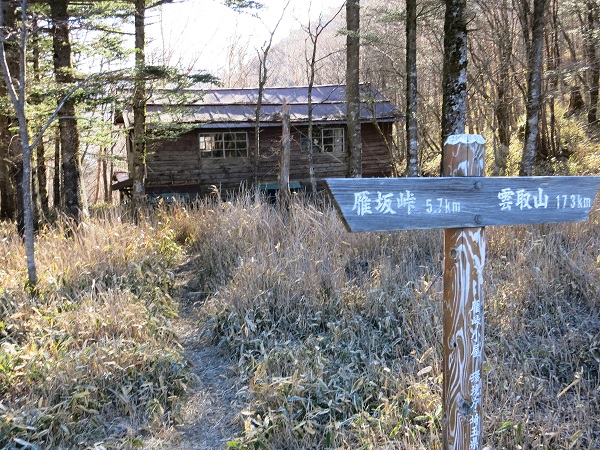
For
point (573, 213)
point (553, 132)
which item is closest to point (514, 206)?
point (573, 213)

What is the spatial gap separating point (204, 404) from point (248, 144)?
13224mm

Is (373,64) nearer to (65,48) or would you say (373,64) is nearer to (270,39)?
(270,39)

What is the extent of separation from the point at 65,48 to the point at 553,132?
13277 mm

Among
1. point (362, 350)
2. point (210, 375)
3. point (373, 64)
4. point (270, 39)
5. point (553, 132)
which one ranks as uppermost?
point (373, 64)

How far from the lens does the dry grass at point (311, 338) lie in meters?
3.27

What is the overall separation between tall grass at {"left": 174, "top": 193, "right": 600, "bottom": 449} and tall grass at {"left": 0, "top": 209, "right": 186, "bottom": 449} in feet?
2.29

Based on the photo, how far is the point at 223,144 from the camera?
53.7 ft

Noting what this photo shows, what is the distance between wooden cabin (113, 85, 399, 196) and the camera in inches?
620

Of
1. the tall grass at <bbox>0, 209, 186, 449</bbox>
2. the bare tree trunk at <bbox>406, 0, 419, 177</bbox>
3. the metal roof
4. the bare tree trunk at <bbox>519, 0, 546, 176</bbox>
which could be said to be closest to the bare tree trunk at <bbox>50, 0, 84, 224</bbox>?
the tall grass at <bbox>0, 209, 186, 449</bbox>

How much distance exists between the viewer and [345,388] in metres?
3.66

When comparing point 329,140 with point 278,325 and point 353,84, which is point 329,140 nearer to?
point 353,84

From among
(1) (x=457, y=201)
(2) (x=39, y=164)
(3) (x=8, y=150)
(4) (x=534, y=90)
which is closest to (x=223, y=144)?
(2) (x=39, y=164)

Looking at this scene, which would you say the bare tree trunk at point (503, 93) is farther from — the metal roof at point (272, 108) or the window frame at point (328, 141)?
the window frame at point (328, 141)

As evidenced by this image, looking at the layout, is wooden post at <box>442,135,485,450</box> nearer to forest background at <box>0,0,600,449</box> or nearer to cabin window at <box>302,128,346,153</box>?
forest background at <box>0,0,600,449</box>
